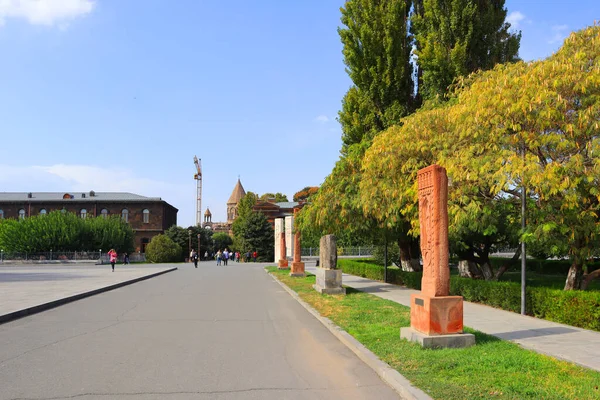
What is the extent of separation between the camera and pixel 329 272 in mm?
16719

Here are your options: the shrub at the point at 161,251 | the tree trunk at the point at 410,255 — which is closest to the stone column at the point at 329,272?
the tree trunk at the point at 410,255

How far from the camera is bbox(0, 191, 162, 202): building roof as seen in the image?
82.8 metres

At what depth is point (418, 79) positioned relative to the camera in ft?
80.8

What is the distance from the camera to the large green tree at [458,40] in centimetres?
2042

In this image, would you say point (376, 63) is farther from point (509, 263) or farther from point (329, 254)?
point (509, 263)

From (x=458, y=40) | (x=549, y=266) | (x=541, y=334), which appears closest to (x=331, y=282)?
(x=541, y=334)

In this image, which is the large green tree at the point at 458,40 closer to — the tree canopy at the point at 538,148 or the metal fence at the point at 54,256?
the tree canopy at the point at 538,148

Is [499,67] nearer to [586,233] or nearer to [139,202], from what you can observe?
[586,233]

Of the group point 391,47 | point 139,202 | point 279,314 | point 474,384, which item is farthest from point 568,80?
point 139,202

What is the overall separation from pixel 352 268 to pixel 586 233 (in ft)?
67.5

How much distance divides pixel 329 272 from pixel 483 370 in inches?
425

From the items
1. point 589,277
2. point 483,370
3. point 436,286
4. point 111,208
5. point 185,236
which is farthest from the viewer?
point 111,208

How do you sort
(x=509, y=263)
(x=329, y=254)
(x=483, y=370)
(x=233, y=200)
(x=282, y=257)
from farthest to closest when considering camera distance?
(x=233, y=200) → (x=282, y=257) → (x=329, y=254) → (x=509, y=263) → (x=483, y=370)

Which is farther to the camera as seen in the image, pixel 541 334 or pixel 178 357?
pixel 541 334
